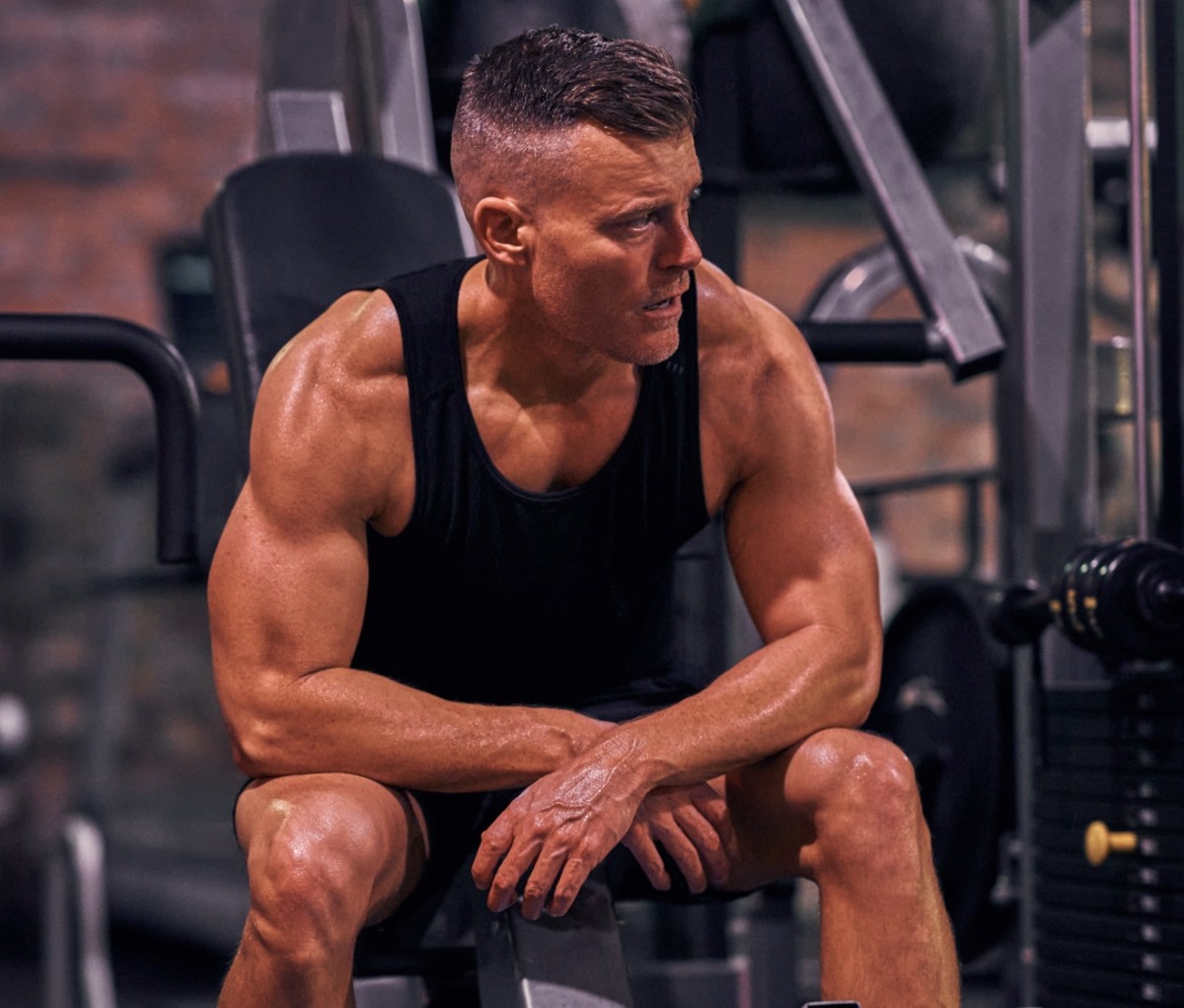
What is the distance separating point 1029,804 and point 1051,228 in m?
0.71

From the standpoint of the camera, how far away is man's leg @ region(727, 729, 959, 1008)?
1.30 m

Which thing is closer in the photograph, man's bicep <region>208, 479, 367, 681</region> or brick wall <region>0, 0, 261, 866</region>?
man's bicep <region>208, 479, 367, 681</region>

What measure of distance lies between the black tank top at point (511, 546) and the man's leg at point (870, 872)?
9.3 inches

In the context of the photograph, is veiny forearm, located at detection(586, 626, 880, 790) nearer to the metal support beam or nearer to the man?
the man

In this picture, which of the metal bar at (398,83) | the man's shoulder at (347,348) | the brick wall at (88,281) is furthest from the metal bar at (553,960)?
the brick wall at (88,281)

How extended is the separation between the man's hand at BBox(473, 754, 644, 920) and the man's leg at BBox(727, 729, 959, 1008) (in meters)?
0.16

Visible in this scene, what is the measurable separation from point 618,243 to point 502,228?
0.10 metres

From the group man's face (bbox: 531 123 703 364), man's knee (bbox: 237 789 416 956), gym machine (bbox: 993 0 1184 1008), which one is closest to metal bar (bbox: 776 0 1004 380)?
gym machine (bbox: 993 0 1184 1008)

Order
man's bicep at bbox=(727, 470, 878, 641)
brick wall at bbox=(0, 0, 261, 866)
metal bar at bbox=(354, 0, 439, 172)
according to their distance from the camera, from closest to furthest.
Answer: man's bicep at bbox=(727, 470, 878, 641) → metal bar at bbox=(354, 0, 439, 172) → brick wall at bbox=(0, 0, 261, 866)

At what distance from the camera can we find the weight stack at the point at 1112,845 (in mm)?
1779

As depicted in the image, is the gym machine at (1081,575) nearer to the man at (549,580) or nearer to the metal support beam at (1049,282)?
the metal support beam at (1049,282)

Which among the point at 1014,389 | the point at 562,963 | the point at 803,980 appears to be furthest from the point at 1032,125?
the point at 803,980

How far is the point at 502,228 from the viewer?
1378 millimetres

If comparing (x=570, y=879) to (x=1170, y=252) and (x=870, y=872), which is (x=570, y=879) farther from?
(x=1170, y=252)
